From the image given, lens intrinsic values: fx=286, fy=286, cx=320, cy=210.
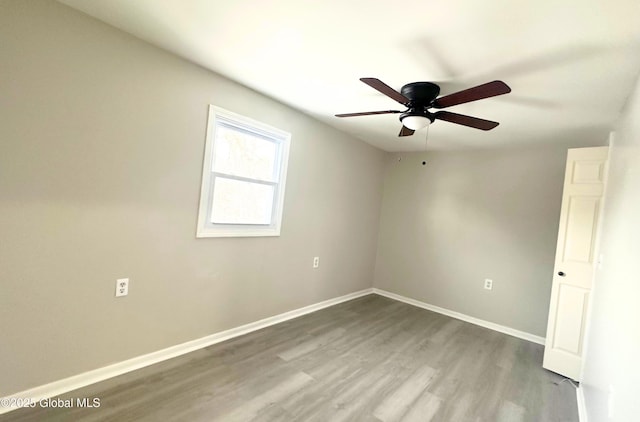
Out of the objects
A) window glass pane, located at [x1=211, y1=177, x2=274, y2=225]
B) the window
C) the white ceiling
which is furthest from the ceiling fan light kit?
window glass pane, located at [x1=211, y1=177, x2=274, y2=225]

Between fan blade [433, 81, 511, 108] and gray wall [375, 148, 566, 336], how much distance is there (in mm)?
2484

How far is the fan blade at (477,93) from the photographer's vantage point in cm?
148

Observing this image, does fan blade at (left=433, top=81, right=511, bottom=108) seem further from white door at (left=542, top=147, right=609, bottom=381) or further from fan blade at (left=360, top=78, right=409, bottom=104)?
white door at (left=542, top=147, right=609, bottom=381)

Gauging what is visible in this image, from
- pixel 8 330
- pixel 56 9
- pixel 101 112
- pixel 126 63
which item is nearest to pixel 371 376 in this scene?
pixel 8 330

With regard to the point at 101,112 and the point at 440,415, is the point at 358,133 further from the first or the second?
the point at 440,415

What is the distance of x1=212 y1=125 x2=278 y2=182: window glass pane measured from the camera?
101 inches

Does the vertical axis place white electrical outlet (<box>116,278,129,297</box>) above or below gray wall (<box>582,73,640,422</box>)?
below

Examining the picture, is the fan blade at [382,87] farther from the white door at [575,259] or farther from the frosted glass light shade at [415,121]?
the white door at [575,259]

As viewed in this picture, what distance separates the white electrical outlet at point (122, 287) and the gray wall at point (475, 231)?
362 centimetres

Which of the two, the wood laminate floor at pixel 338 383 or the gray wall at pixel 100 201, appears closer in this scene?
the gray wall at pixel 100 201

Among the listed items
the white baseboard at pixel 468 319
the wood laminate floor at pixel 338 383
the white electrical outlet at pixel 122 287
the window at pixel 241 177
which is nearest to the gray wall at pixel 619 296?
the wood laminate floor at pixel 338 383

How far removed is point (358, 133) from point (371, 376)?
279cm

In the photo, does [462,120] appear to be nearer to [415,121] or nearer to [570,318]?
[415,121]

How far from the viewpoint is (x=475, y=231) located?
12.8 ft
